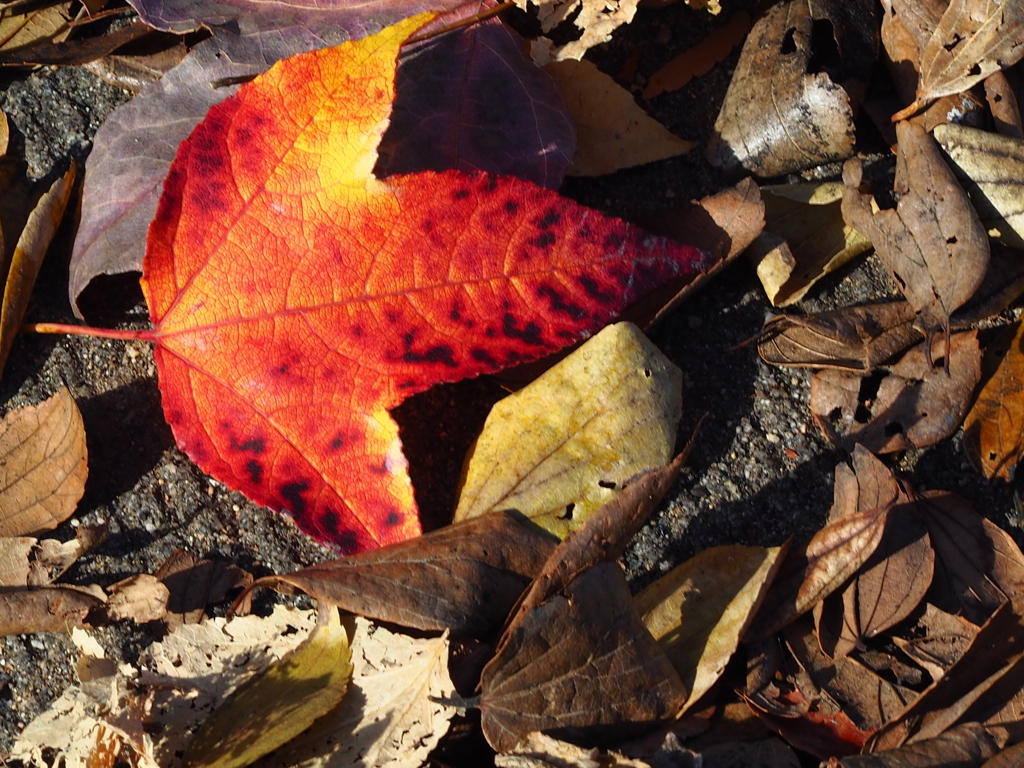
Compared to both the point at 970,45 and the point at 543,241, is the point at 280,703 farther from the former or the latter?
the point at 970,45

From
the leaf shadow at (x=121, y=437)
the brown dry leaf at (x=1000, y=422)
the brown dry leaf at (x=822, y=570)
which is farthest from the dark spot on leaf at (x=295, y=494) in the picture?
the brown dry leaf at (x=1000, y=422)

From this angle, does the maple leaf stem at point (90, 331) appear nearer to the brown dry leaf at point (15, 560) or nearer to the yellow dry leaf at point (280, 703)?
the brown dry leaf at point (15, 560)

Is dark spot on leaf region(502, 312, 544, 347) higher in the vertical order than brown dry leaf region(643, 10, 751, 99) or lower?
lower

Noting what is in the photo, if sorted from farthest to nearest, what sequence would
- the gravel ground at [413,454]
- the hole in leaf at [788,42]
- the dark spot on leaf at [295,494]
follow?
the hole in leaf at [788,42], the gravel ground at [413,454], the dark spot on leaf at [295,494]

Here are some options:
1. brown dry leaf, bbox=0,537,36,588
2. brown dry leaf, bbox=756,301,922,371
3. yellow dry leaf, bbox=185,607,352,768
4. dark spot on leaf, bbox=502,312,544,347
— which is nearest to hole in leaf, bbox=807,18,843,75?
brown dry leaf, bbox=756,301,922,371

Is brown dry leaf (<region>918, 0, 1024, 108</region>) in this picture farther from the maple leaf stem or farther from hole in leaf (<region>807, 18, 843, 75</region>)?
the maple leaf stem

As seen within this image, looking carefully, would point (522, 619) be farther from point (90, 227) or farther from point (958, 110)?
point (958, 110)
